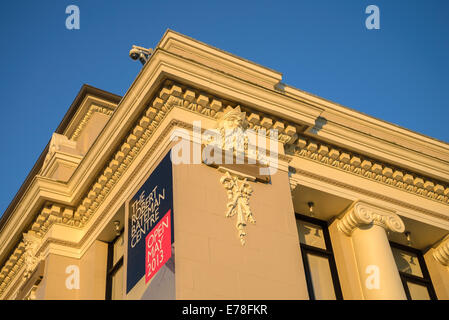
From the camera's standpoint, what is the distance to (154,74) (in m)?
13.7

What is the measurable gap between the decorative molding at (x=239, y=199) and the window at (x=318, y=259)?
2.78 meters

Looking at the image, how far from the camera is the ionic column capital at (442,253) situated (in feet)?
56.4

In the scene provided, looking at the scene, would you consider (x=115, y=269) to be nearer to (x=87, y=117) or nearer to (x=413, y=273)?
(x=87, y=117)

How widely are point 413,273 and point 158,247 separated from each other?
25.0ft

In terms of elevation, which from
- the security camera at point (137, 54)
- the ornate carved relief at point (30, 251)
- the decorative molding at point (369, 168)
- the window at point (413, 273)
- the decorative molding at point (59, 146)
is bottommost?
the window at point (413, 273)

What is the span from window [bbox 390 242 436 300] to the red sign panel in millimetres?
6935

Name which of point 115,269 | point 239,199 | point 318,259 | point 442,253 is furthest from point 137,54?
point 442,253

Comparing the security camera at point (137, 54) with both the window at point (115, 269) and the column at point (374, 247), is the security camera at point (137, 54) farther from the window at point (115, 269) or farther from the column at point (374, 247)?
the column at point (374, 247)

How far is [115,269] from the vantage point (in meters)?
16.2

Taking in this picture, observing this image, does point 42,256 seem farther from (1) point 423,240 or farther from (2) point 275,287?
(1) point 423,240

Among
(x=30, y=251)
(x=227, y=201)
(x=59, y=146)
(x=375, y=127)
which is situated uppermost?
(x=59, y=146)

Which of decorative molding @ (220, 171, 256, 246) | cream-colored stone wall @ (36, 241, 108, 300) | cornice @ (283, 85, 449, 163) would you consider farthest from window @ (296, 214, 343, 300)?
cream-colored stone wall @ (36, 241, 108, 300)

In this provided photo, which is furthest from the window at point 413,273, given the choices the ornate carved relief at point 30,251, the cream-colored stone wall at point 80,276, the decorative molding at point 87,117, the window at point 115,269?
the decorative molding at point 87,117
